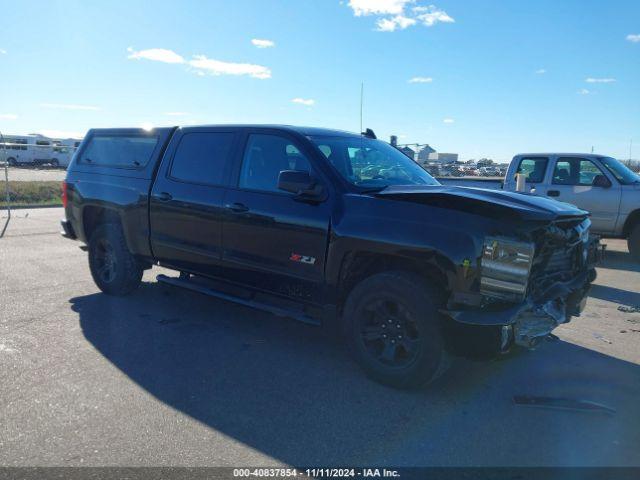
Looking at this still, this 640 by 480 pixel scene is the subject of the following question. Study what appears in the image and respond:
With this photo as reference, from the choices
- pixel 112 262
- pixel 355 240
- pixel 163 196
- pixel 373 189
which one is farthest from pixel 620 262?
pixel 112 262

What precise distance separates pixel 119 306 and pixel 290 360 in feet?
8.13

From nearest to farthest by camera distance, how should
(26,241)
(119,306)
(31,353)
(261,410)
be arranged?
1. (261,410)
2. (31,353)
3. (119,306)
4. (26,241)

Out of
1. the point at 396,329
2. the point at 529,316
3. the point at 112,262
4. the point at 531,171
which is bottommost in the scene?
the point at 112,262

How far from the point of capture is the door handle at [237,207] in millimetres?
4752

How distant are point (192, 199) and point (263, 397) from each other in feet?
7.37

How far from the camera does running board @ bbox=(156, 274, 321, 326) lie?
4.37m

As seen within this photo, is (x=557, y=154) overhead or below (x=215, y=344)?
overhead

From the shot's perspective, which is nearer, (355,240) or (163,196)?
(355,240)

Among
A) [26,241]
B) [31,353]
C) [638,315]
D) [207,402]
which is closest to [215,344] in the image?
[207,402]

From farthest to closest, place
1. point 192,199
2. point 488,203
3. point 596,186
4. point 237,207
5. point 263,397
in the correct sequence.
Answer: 1. point 596,186
2. point 192,199
3. point 237,207
4. point 263,397
5. point 488,203

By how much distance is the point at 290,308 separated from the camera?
4570 mm

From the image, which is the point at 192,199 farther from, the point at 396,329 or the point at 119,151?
the point at 396,329

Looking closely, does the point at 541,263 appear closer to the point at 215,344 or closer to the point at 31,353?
the point at 215,344

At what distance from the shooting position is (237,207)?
4809mm
